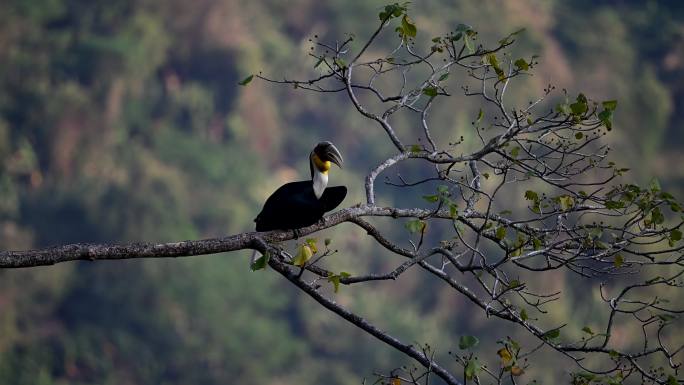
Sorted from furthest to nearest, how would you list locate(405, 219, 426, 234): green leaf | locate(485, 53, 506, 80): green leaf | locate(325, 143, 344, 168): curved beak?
locate(325, 143, 344, 168): curved beak → locate(485, 53, 506, 80): green leaf → locate(405, 219, 426, 234): green leaf

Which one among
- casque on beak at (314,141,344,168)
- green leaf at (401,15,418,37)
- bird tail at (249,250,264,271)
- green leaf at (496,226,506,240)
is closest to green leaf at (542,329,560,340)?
green leaf at (496,226,506,240)

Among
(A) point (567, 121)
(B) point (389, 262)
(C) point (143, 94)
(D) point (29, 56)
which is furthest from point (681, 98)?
(A) point (567, 121)

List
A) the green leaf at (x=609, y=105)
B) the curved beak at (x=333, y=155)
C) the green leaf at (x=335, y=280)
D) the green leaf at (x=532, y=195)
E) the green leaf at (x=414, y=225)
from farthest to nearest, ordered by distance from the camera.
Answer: the curved beak at (x=333, y=155) → the green leaf at (x=532, y=195) → the green leaf at (x=609, y=105) → the green leaf at (x=414, y=225) → the green leaf at (x=335, y=280)

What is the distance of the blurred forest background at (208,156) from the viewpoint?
2433cm

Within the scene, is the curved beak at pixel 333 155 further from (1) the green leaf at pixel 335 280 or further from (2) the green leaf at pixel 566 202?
(1) the green leaf at pixel 335 280

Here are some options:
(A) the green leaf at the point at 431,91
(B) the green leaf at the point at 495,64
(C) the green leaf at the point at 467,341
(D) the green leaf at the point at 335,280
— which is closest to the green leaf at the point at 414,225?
(D) the green leaf at the point at 335,280

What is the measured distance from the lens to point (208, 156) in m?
29.4

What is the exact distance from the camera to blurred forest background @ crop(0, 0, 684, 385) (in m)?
24.3

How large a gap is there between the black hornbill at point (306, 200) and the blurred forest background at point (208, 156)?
1419 cm

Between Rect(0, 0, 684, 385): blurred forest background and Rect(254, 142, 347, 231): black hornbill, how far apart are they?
1419cm

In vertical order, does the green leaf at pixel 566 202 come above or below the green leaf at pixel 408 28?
A: below

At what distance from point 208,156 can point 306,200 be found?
81.3ft

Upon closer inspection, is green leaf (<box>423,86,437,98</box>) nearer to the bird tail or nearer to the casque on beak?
the casque on beak

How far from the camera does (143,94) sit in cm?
3033
